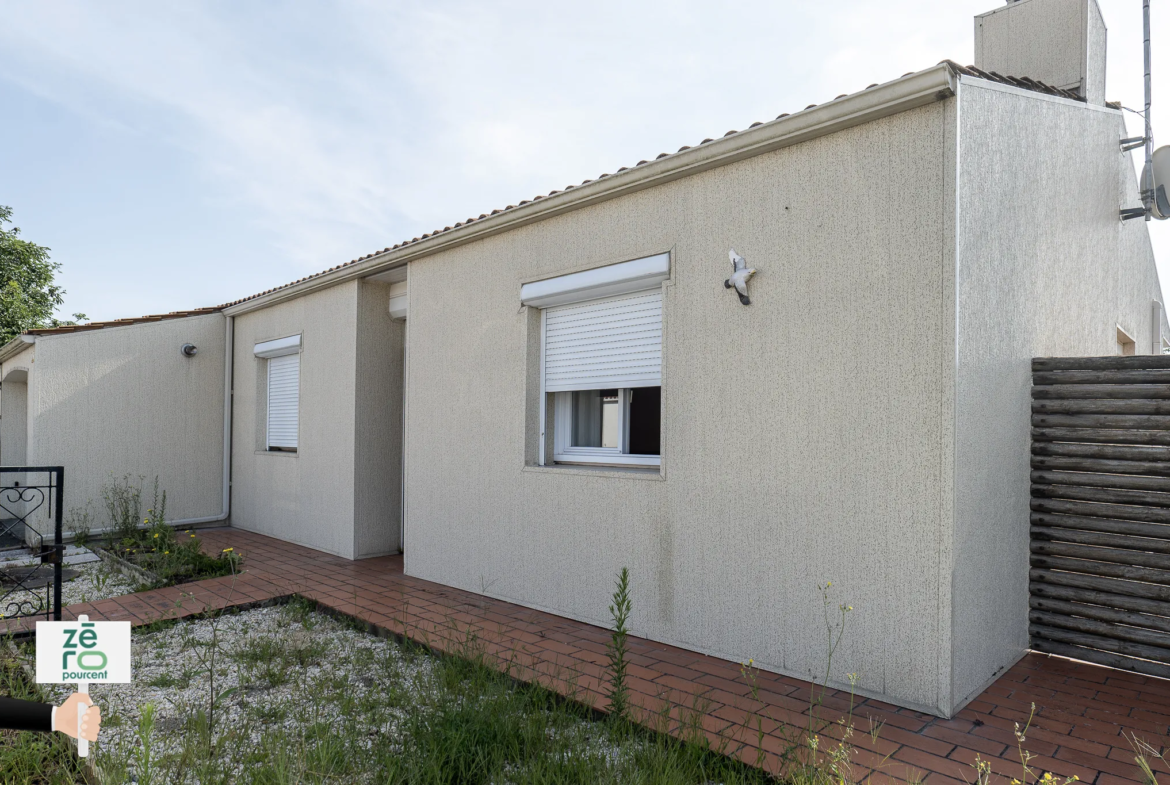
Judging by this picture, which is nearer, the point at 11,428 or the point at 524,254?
the point at 524,254

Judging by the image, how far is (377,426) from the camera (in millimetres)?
8867

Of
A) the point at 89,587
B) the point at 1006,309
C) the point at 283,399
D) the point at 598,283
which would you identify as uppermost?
the point at 598,283

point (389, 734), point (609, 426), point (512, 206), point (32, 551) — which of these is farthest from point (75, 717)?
point (32, 551)

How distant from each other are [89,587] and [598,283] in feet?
20.8

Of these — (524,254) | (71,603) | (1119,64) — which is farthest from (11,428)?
(1119,64)

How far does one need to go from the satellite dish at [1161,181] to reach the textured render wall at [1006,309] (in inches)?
37.9

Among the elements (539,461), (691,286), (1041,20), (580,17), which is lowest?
(539,461)

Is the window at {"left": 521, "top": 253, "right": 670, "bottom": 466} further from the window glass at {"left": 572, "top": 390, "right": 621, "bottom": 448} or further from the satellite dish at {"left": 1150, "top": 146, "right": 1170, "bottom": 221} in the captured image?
the satellite dish at {"left": 1150, "top": 146, "right": 1170, "bottom": 221}

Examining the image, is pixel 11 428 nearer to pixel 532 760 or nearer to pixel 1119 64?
pixel 532 760

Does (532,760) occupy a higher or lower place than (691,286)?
lower

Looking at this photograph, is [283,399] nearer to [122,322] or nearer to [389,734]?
[122,322]

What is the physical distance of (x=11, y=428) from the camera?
13984mm

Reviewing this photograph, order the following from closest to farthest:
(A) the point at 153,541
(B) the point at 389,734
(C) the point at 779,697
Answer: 1. (B) the point at 389,734
2. (C) the point at 779,697
3. (A) the point at 153,541

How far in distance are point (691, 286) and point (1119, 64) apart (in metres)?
5.54
